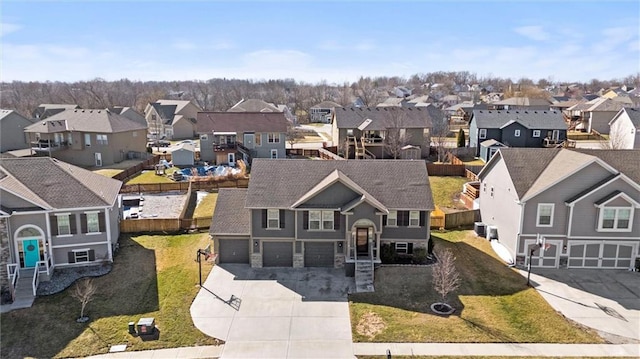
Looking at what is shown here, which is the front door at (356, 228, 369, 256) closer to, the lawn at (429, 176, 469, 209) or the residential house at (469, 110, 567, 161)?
the lawn at (429, 176, 469, 209)

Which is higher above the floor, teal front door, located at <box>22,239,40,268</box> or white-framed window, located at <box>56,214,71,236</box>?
white-framed window, located at <box>56,214,71,236</box>

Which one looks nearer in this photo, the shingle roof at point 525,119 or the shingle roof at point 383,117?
the shingle roof at point 383,117

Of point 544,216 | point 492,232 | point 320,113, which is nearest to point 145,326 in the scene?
point 492,232

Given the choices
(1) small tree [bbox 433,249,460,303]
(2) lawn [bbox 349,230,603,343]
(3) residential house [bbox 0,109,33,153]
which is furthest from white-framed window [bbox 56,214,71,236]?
(3) residential house [bbox 0,109,33,153]

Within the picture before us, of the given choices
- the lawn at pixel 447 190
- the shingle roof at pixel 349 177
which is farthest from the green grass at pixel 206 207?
the lawn at pixel 447 190

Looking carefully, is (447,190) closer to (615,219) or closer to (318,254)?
(615,219)

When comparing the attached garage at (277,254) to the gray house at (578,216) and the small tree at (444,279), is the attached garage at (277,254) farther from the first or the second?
the gray house at (578,216)
